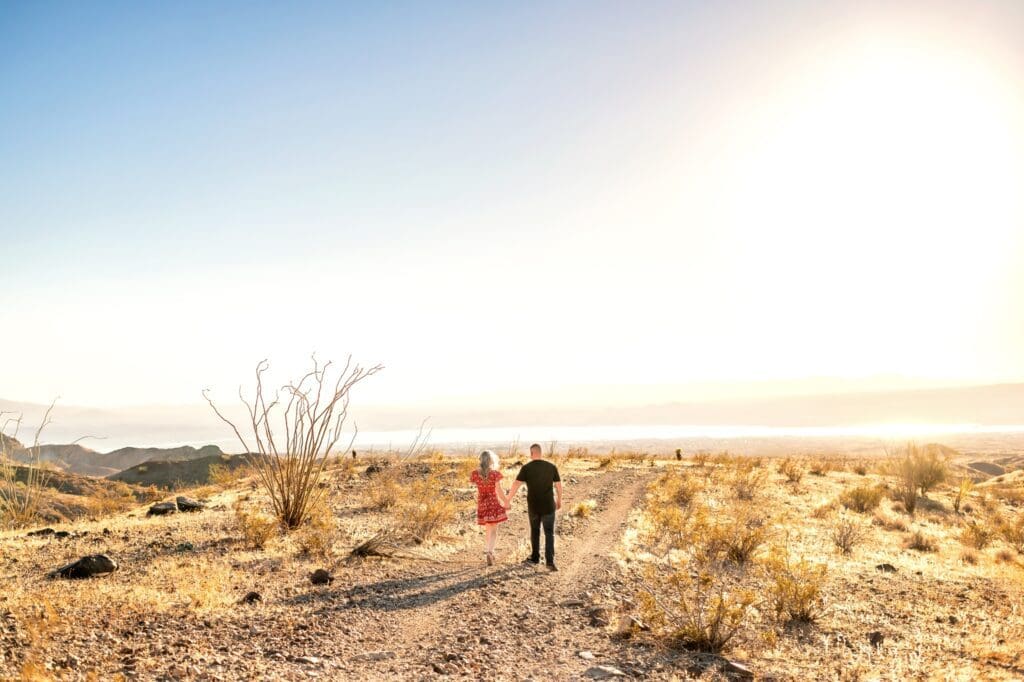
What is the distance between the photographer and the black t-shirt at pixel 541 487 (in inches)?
435

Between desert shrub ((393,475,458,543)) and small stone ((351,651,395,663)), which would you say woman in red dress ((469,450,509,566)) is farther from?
small stone ((351,651,395,663))

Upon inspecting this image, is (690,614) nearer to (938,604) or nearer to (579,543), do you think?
(938,604)

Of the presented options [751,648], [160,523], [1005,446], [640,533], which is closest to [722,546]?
[640,533]

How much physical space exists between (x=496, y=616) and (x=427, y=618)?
2.82 feet

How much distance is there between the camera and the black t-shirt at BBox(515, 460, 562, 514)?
11.0 metres

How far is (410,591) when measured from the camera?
9.30 metres

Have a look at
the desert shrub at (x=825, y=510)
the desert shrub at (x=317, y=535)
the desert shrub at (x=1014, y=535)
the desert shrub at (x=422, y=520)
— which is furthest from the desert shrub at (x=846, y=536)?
the desert shrub at (x=317, y=535)

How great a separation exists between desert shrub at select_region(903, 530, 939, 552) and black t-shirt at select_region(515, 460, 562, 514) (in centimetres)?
957

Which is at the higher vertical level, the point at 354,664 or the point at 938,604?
the point at 354,664

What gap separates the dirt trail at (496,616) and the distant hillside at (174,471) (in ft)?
116

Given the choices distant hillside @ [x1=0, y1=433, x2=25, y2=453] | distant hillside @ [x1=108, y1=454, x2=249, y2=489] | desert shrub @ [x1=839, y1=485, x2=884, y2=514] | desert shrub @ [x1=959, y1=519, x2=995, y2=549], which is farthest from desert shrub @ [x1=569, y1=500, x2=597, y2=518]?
distant hillside @ [x1=108, y1=454, x2=249, y2=489]

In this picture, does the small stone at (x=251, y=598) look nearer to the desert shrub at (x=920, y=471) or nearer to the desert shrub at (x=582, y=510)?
the desert shrub at (x=582, y=510)

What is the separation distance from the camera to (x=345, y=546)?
12.1 metres

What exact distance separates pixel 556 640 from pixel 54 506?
2533 cm
